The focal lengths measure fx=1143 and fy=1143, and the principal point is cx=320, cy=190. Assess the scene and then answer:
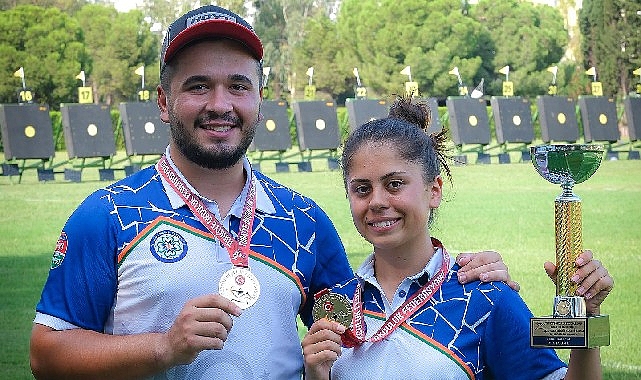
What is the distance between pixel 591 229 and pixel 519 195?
3.97 metres

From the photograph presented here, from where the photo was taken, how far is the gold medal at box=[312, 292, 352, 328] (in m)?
2.40

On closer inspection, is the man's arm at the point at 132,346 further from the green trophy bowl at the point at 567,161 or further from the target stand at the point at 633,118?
the target stand at the point at 633,118

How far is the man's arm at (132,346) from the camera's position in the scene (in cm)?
223

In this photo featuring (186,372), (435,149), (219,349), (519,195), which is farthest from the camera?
(519,195)

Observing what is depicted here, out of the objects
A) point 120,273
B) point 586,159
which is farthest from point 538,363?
point 120,273

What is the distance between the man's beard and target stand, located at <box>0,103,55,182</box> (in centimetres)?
1852

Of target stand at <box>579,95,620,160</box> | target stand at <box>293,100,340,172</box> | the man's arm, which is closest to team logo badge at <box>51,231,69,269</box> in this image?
the man's arm

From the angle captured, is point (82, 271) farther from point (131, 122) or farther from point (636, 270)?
point (131, 122)

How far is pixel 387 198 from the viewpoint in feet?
8.36

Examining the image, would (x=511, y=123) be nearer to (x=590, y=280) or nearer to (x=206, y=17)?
(x=206, y=17)

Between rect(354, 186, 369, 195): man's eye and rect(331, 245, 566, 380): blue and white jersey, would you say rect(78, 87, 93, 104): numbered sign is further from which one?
rect(331, 245, 566, 380): blue and white jersey

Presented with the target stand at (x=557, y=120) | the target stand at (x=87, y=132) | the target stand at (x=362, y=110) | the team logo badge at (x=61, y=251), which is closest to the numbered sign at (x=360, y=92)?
the target stand at (x=362, y=110)

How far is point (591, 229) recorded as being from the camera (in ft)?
37.7

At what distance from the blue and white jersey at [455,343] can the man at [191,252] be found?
7cm
